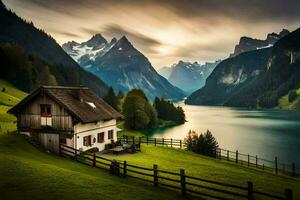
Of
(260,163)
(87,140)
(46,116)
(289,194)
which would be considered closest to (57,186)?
(289,194)

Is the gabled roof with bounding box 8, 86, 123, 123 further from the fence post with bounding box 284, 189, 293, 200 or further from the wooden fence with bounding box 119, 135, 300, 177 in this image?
the fence post with bounding box 284, 189, 293, 200

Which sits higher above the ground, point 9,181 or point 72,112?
point 72,112

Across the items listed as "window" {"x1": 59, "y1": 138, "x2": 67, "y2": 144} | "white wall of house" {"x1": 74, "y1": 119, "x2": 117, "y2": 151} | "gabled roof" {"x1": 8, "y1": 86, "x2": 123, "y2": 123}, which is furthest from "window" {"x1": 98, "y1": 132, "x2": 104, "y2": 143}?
"window" {"x1": 59, "y1": 138, "x2": 67, "y2": 144}

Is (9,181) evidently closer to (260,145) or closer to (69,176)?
(69,176)

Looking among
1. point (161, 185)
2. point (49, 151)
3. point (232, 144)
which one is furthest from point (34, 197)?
point (232, 144)

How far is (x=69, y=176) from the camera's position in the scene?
25734mm

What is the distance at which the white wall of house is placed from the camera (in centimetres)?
4294

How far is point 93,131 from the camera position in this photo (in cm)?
4709

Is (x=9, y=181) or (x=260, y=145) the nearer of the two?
(x=9, y=181)

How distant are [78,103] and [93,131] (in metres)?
4.51

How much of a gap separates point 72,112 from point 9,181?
19.5 metres

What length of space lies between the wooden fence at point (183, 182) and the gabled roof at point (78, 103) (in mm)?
5041

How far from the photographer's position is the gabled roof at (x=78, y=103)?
42.5 meters

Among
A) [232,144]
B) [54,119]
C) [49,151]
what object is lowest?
[232,144]
